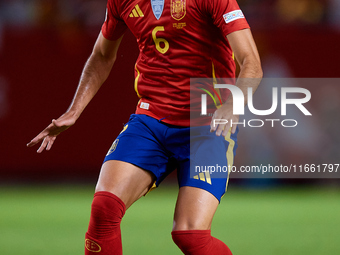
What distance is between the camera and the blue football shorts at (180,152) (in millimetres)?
2922

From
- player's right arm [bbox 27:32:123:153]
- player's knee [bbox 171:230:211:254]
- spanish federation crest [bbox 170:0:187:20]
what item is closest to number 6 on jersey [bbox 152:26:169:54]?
spanish federation crest [bbox 170:0:187:20]

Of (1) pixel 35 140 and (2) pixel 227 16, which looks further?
(1) pixel 35 140

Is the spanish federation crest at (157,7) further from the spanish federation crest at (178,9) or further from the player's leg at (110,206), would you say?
the player's leg at (110,206)

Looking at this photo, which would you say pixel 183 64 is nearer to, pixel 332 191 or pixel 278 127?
pixel 278 127

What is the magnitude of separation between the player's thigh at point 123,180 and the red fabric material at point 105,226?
54mm

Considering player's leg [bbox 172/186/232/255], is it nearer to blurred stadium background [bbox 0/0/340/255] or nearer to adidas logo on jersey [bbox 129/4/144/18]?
adidas logo on jersey [bbox 129/4/144/18]

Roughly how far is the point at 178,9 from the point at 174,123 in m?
0.61

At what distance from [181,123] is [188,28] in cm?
52

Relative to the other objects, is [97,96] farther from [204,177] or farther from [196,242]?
[196,242]

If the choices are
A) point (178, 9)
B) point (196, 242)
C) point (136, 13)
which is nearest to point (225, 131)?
point (196, 242)

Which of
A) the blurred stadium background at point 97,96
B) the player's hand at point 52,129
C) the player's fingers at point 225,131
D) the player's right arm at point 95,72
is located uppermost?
the blurred stadium background at point 97,96

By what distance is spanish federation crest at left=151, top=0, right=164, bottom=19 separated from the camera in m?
3.05

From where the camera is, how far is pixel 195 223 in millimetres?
2783

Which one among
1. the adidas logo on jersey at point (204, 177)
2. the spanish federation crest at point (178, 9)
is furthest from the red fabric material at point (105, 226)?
the spanish federation crest at point (178, 9)
